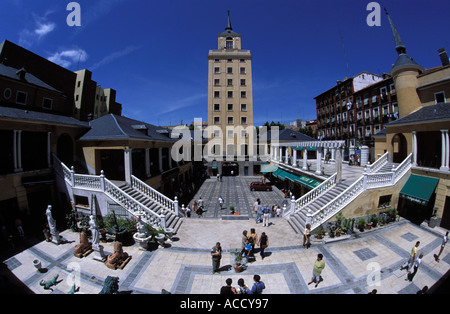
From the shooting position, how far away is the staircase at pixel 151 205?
52.2 feet

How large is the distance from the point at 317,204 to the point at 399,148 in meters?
13.7

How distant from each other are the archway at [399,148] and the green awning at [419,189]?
200 inches

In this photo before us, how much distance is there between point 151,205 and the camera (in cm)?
1653

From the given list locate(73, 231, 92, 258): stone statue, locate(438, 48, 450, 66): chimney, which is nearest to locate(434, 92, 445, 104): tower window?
locate(438, 48, 450, 66): chimney

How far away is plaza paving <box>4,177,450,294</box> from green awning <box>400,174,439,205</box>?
234 centimetres

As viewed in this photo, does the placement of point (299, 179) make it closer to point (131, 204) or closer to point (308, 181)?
point (308, 181)

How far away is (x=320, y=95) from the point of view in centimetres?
5544

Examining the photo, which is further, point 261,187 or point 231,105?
point 231,105

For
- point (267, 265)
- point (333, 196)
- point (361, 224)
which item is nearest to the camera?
point (267, 265)

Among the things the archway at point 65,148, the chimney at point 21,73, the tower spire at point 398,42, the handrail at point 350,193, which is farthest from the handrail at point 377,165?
the chimney at point 21,73

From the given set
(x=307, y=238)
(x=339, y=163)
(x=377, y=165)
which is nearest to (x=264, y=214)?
(x=307, y=238)

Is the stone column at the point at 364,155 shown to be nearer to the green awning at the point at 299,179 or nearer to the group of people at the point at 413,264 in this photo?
the green awning at the point at 299,179

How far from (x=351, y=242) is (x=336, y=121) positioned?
44.0m

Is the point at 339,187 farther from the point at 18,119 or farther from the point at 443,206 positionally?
the point at 18,119
